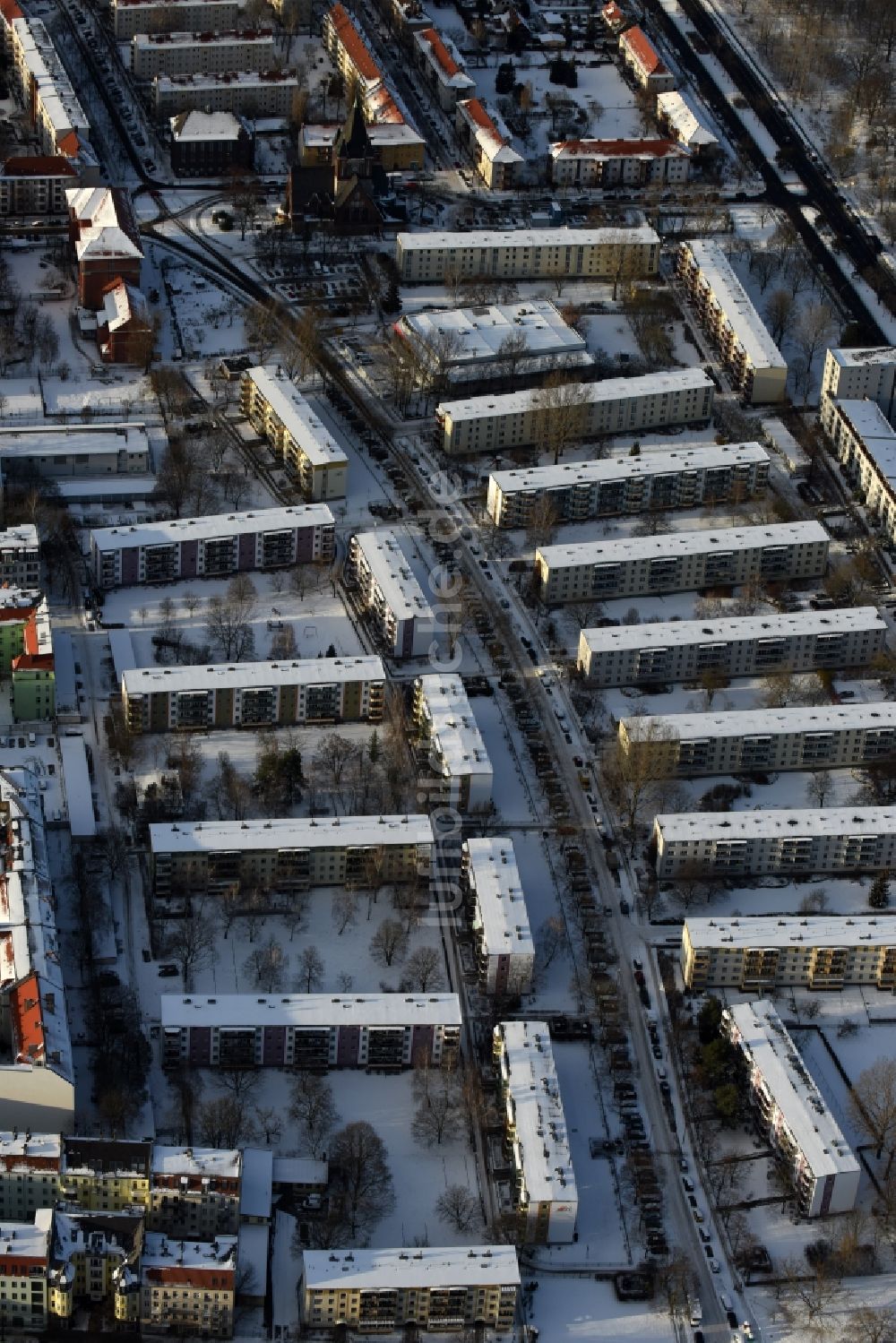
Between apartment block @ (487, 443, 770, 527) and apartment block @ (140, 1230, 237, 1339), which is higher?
apartment block @ (487, 443, 770, 527)

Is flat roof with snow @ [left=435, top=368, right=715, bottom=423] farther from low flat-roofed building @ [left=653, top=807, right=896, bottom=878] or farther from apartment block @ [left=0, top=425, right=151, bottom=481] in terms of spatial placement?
low flat-roofed building @ [left=653, top=807, right=896, bottom=878]

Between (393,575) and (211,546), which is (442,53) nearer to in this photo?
(211,546)

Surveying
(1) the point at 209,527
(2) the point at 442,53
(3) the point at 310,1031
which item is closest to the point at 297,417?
(1) the point at 209,527

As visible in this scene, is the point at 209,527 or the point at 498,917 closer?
the point at 498,917

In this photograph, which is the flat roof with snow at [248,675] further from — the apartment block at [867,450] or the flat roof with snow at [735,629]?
the apartment block at [867,450]

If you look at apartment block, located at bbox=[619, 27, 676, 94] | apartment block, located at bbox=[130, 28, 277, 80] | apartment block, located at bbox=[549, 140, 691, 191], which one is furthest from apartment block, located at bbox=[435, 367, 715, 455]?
apartment block, located at bbox=[130, 28, 277, 80]

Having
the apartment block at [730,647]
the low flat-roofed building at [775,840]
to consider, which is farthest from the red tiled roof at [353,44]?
the low flat-roofed building at [775,840]
